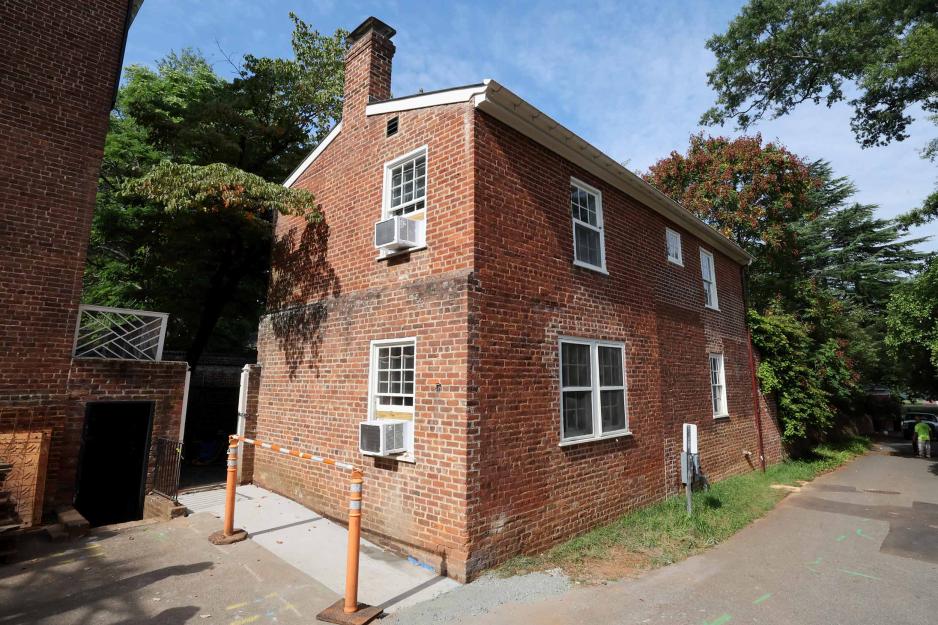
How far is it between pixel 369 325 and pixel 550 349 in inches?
113

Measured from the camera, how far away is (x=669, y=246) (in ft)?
37.3

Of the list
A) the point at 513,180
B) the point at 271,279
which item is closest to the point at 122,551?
the point at 271,279

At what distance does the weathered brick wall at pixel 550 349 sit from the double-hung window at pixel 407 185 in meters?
1.20

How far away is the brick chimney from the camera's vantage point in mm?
8875

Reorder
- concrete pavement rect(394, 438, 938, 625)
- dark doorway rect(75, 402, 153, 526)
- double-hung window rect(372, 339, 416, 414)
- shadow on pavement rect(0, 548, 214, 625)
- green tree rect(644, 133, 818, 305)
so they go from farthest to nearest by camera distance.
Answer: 1. green tree rect(644, 133, 818, 305)
2. dark doorway rect(75, 402, 153, 526)
3. double-hung window rect(372, 339, 416, 414)
4. concrete pavement rect(394, 438, 938, 625)
5. shadow on pavement rect(0, 548, 214, 625)

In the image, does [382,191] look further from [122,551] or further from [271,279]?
[122,551]

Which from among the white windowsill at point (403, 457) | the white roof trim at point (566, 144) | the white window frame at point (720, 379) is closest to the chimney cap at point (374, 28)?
the white roof trim at point (566, 144)

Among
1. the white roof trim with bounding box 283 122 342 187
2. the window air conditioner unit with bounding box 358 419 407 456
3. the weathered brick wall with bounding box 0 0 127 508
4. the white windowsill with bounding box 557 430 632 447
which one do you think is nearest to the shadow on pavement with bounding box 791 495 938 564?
the white windowsill with bounding box 557 430 632 447

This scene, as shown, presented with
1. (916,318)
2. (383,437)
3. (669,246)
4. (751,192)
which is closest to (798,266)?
(751,192)

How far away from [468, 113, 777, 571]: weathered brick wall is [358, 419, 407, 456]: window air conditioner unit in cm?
120

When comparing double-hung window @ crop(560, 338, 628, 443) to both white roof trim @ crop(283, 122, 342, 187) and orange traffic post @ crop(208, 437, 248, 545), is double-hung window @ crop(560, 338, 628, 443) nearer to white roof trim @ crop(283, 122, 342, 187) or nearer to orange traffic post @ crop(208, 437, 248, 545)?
orange traffic post @ crop(208, 437, 248, 545)

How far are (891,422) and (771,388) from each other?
85.3 ft

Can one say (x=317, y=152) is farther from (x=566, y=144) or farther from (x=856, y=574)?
(x=856, y=574)

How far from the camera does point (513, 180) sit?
23.4ft
